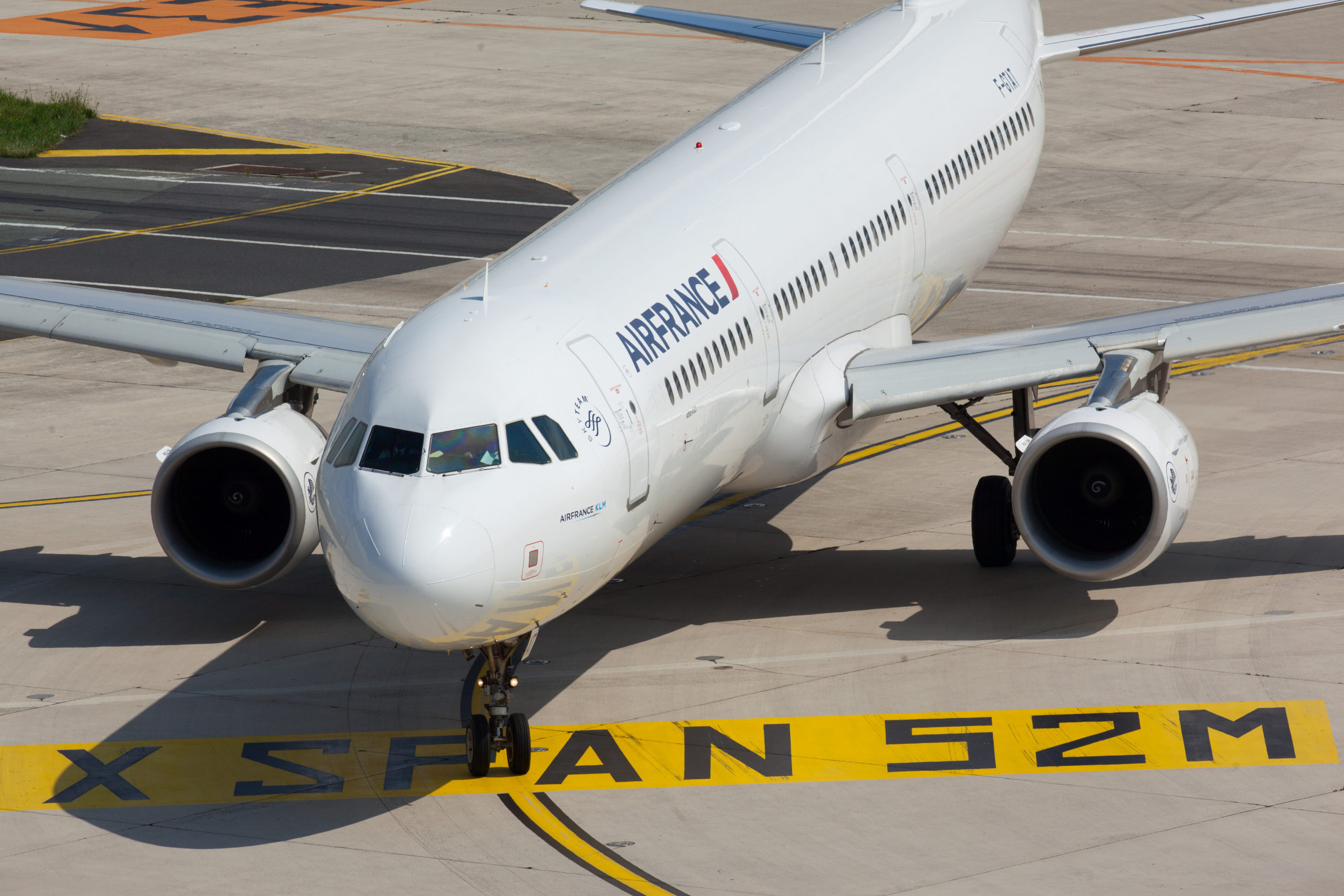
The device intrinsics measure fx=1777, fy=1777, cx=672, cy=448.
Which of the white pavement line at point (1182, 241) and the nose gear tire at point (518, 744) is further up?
the white pavement line at point (1182, 241)

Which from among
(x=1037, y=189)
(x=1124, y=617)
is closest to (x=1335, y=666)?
(x=1124, y=617)

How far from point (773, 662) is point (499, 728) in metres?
3.53

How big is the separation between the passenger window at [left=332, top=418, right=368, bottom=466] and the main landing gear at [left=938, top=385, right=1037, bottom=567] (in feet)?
24.6

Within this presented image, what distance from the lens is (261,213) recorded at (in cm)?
4088

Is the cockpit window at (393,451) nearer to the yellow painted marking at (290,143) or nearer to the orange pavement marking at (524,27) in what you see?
the yellow painted marking at (290,143)

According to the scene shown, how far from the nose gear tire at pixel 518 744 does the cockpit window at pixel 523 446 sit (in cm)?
267

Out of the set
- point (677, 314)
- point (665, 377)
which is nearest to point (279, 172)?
point (677, 314)

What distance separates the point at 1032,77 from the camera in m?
28.1

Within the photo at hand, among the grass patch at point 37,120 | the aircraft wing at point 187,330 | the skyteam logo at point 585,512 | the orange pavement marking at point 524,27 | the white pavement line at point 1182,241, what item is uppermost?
the orange pavement marking at point 524,27

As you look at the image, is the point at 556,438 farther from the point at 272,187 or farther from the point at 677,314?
the point at 272,187

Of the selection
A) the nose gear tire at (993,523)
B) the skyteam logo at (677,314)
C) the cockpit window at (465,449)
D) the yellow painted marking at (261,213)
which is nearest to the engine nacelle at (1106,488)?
the nose gear tire at (993,523)

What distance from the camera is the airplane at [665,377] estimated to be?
14156 mm

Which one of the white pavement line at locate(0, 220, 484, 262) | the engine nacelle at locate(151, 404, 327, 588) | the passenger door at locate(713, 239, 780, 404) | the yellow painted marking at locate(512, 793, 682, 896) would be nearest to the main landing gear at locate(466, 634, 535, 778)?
the yellow painted marking at locate(512, 793, 682, 896)

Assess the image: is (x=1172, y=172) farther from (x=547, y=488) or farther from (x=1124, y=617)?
(x=547, y=488)
